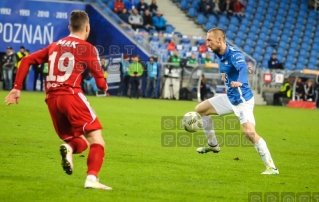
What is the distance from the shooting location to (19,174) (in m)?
8.83

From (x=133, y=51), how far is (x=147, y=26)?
6.58 feet

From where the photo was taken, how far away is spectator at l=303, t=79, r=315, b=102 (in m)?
32.9

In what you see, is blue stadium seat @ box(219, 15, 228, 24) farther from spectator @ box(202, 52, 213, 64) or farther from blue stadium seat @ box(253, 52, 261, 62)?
spectator @ box(202, 52, 213, 64)

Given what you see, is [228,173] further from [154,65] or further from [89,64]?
[154,65]

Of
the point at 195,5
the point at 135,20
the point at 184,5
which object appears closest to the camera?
the point at 135,20

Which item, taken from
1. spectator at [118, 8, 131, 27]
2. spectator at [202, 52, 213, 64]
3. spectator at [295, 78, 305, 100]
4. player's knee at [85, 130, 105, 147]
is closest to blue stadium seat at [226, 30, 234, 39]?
spectator at [202, 52, 213, 64]

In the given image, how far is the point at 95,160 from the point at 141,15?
27.0 m

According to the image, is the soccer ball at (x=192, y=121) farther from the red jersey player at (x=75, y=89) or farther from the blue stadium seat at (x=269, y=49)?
the blue stadium seat at (x=269, y=49)

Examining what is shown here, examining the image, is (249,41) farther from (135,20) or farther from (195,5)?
(135,20)

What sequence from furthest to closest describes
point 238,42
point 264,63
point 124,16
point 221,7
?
1. point 221,7
2. point 238,42
3. point 264,63
4. point 124,16

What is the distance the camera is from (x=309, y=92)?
33250 mm

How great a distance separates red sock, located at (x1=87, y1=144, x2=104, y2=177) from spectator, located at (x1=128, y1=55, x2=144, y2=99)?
Answer: 2343cm

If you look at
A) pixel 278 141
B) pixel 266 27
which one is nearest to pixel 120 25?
pixel 266 27

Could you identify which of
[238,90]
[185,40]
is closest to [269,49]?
[185,40]
